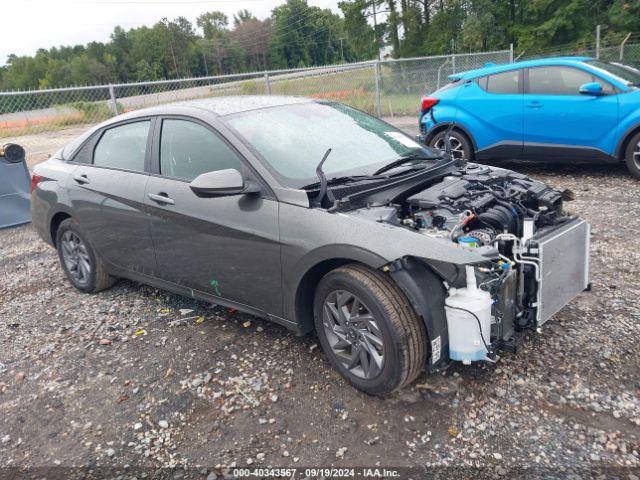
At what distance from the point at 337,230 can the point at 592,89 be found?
19.0 ft

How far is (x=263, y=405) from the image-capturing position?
318cm

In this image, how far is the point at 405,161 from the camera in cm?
396

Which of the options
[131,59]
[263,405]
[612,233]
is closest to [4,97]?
[263,405]

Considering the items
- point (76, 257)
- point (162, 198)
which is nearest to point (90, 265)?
point (76, 257)

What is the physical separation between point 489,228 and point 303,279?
3.73 ft

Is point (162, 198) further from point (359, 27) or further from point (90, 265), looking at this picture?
point (359, 27)

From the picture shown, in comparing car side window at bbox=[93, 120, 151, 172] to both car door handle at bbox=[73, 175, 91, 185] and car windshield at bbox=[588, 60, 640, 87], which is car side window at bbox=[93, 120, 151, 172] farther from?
car windshield at bbox=[588, 60, 640, 87]

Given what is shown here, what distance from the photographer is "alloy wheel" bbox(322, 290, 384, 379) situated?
9.92 feet

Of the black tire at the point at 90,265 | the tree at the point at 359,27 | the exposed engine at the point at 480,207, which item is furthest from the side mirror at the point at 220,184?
the tree at the point at 359,27

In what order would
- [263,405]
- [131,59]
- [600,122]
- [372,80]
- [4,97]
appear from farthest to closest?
1. [131,59]
2. [372,80]
3. [4,97]
4. [600,122]
5. [263,405]

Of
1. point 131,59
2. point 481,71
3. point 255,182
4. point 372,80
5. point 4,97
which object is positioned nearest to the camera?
point 255,182

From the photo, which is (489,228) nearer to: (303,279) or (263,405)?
(303,279)

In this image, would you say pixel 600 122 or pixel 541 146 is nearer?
pixel 600 122

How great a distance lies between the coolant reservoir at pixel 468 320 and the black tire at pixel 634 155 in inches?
217
